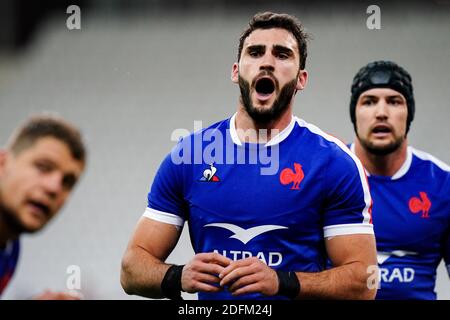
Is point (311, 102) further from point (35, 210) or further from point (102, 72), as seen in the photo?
point (35, 210)

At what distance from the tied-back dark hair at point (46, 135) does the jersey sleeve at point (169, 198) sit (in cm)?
61

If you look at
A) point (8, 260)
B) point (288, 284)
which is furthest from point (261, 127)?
point (8, 260)

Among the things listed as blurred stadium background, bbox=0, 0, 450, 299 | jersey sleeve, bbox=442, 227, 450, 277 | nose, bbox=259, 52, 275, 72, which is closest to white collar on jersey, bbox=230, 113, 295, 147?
nose, bbox=259, 52, 275, 72

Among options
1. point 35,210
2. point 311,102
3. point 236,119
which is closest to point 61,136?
point 35,210

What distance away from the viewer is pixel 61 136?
2.29 metres

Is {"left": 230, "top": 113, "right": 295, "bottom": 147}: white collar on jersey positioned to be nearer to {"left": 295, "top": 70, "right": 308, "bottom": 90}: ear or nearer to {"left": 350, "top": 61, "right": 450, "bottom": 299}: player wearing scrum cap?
{"left": 295, "top": 70, "right": 308, "bottom": 90}: ear

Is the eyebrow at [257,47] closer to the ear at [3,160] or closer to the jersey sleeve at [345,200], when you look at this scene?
the jersey sleeve at [345,200]

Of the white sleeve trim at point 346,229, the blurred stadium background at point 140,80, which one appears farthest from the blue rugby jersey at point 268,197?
the blurred stadium background at point 140,80

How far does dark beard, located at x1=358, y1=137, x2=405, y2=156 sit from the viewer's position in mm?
3514

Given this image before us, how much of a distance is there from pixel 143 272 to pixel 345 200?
2.61 ft

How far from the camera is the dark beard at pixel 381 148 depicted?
3.51 metres

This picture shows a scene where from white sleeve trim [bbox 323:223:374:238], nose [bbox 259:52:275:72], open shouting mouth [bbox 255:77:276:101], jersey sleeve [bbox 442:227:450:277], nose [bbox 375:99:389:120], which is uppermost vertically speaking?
nose [bbox 259:52:275:72]

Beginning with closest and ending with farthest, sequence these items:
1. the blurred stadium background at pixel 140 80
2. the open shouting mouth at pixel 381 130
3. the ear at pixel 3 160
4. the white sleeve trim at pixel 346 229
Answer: the ear at pixel 3 160 → the white sleeve trim at pixel 346 229 → the open shouting mouth at pixel 381 130 → the blurred stadium background at pixel 140 80

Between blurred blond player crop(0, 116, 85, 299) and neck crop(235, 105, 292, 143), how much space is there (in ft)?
2.65
